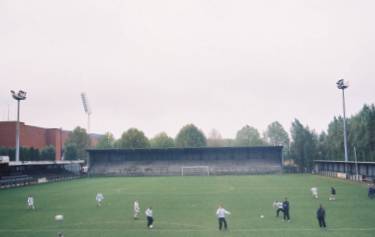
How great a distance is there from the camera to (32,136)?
3979 inches

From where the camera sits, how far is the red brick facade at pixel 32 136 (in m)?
91.8

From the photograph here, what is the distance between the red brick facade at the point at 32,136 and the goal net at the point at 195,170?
4775 centimetres

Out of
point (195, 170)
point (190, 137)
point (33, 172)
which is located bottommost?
point (195, 170)

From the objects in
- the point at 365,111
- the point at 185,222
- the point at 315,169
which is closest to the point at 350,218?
the point at 185,222

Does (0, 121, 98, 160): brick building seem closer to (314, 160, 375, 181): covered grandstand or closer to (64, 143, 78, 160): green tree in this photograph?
(64, 143, 78, 160): green tree

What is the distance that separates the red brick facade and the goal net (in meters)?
47.7

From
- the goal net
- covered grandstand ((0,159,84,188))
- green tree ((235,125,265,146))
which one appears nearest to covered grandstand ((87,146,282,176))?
the goal net

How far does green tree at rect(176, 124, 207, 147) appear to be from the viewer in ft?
404

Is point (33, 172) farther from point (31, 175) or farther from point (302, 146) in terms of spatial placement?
point (302, 146)

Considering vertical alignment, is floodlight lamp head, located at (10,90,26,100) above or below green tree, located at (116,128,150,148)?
above

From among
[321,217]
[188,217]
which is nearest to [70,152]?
[188,217]

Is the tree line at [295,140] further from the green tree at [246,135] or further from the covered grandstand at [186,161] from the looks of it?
the covered grandstand at [186,161]

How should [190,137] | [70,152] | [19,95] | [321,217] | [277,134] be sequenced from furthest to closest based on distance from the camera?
[277,134] < [190,137] < [70,152] < [19,95] < [321,217]

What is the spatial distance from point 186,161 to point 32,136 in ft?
163
